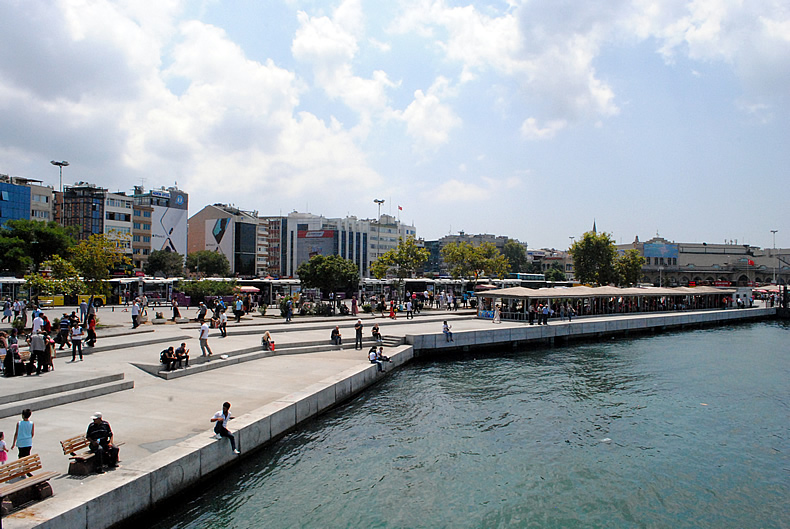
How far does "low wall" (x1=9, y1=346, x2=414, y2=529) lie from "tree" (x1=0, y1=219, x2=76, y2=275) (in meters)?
51.7

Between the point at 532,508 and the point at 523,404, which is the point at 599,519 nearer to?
the point at 532,508

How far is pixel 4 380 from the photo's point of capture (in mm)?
14781

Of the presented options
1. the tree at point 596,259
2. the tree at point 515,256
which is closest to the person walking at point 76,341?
the tree at point 596,259

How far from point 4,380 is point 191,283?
3067 cm

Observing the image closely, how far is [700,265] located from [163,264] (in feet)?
387

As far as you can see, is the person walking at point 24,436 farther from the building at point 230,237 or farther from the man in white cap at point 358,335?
the building at point 230,237

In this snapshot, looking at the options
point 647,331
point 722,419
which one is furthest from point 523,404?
point 647,331

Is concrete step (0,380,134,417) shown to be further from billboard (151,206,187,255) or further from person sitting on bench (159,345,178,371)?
billboard (151,206,187,255)

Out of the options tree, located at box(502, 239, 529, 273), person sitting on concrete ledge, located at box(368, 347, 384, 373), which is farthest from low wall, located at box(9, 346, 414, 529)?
tree, located at box(502, 239, 529, 273)

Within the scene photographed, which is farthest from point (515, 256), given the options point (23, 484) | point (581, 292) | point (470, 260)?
point (23, 484)

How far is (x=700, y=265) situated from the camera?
415 ft

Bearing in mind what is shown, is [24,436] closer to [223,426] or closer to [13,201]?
[223,426]

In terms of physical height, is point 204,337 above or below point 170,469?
above

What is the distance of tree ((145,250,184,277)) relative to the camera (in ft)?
277
